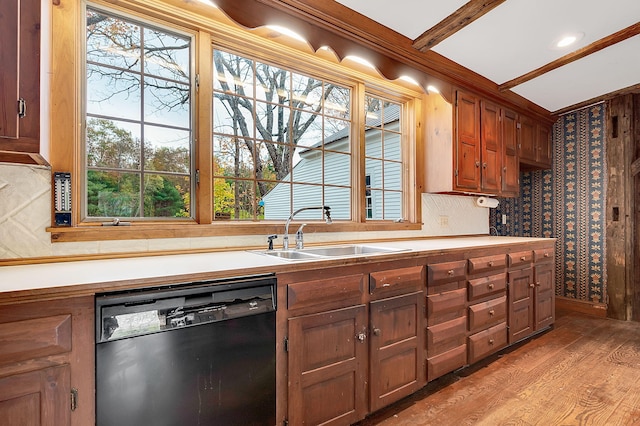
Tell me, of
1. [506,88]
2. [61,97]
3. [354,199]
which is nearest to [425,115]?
[506,88]

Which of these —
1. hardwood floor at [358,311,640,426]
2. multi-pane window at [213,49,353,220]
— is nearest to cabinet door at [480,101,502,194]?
multi-pane window at [213,49,353,220]

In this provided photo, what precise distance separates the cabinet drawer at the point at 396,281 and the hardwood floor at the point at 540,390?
736mm

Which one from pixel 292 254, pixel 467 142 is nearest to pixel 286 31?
pixel 292 254

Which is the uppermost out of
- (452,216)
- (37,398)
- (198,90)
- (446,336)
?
(198,90)

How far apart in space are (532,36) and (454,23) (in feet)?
2.48

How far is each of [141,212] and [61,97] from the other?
689mm

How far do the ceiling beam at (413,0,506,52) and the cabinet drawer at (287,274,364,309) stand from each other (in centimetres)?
182

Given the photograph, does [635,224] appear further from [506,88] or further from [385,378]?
[385,378]

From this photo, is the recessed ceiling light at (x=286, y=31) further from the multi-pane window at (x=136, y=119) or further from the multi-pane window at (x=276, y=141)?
the multi-pane window at (x=136, y=119)

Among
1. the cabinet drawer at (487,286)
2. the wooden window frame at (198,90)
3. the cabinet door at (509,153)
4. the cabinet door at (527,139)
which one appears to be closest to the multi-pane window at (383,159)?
the wooden window frame at (198,90)

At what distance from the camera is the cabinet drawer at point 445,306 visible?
2.12 m

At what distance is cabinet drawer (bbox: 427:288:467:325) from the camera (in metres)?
2.12

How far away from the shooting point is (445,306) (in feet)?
7.22

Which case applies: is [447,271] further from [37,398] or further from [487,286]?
[37,398]
